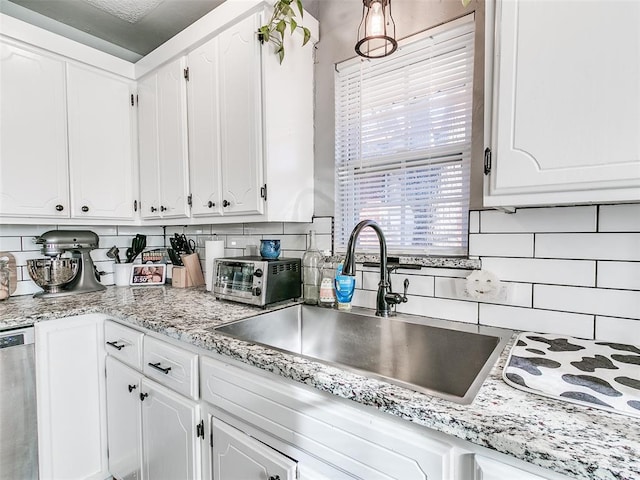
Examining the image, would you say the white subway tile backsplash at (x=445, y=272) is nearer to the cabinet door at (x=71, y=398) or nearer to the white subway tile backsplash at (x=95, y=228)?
the cabinet door at (x=71, y=398)

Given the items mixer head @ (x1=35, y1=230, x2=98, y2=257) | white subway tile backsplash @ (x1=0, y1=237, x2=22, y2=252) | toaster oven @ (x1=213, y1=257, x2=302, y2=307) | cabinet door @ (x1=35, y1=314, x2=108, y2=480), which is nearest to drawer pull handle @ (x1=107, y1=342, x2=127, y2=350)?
cabinet door @ (x1=35, y1=314, x2=108, y2=480)

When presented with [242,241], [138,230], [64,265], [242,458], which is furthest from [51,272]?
[242,458]

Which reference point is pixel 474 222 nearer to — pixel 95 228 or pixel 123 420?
pixel 123 420

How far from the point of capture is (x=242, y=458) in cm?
99

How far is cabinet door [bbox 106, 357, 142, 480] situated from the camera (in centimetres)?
140

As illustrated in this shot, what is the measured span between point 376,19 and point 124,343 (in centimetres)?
167

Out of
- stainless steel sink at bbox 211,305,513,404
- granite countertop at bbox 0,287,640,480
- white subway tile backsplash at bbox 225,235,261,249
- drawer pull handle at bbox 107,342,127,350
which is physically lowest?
drawer pull handle at bbox 107,342,127,350

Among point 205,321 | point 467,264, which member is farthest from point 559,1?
point 205,321

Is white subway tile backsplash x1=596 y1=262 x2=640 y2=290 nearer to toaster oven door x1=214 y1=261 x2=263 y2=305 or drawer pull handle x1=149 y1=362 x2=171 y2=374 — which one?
toaster oven door x1=214 y1=261 x2=263 y2=305

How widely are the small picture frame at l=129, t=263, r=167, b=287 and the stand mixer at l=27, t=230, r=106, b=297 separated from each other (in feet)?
0.66

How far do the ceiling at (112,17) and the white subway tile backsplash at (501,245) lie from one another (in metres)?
1.91

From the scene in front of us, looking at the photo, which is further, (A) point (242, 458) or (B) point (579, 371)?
(A) point (242, 458)

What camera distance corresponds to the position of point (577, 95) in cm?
77

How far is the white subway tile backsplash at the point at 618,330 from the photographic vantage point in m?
0.95
